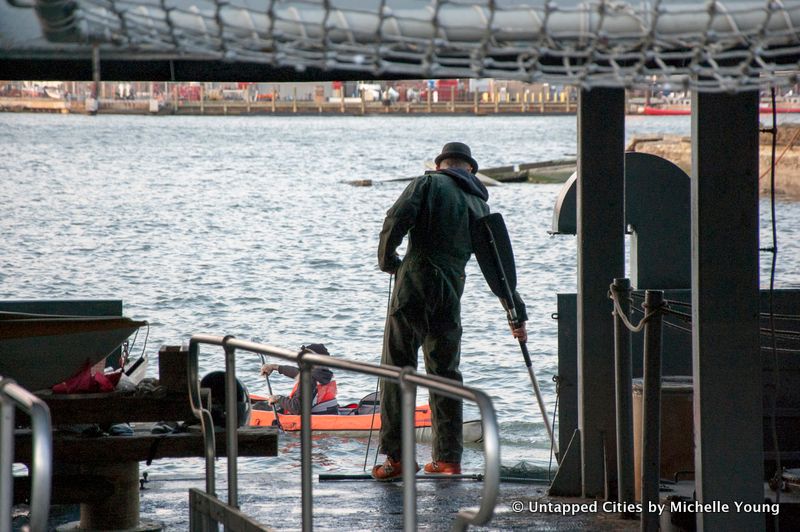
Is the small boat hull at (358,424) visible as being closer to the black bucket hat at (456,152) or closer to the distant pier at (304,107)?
the black bucket hat at (456,152)

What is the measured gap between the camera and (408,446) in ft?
12.0

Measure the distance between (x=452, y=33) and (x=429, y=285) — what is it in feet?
12.1

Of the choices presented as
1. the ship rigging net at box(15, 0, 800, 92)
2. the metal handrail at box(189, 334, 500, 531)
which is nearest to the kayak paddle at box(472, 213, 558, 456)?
the metal handrail at box(189, 334, 500, 531)

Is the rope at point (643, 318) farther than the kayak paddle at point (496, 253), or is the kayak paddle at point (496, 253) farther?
the kayak paddle at point (496, 253)

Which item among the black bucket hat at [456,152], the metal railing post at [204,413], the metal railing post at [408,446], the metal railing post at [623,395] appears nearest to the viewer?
the metal railing post at [408,446]

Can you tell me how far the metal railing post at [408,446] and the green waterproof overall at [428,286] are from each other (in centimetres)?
362

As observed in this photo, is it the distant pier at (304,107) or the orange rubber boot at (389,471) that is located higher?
the distant pier at (304,107)

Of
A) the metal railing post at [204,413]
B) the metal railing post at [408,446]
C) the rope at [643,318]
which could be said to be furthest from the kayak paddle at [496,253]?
the metal railing post at [408,446]

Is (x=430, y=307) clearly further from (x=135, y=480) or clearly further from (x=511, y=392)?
(x=511, y=392)

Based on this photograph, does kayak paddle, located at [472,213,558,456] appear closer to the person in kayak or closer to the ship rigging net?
the ship rigging net

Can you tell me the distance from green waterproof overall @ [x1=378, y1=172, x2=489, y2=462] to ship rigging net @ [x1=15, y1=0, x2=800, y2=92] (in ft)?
10.8

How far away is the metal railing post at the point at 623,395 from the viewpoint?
641 cm

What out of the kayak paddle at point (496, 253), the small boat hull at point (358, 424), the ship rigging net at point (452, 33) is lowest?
the small boat hull at point (358, 424)

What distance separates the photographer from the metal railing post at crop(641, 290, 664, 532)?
5832 mm
